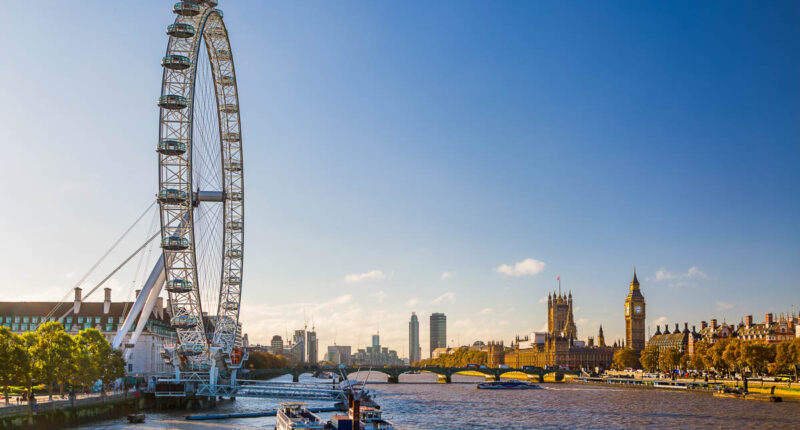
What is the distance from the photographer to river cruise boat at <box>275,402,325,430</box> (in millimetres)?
65188

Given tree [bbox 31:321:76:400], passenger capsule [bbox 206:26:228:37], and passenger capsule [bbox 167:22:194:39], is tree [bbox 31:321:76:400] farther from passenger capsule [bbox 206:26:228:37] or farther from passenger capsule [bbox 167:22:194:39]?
passenger capsule [bbox 206:26:228:37]

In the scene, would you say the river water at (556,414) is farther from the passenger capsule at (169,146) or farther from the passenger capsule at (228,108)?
the passenger capsule at (228,108)

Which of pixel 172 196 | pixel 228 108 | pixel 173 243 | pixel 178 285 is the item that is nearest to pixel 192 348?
pixel 178 285

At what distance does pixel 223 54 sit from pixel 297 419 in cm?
5212

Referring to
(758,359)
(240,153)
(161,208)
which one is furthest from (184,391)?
(758,359)

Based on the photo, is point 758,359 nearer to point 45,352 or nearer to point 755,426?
point 755,426

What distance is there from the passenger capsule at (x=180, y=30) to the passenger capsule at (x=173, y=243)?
23.1 metres

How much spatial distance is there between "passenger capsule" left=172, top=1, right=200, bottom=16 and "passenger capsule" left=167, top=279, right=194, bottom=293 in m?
31.4

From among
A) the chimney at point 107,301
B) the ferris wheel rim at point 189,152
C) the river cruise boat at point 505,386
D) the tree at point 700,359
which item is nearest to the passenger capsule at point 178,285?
the ferris wheel rim at point 189,152

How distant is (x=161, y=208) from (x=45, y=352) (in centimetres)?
2237

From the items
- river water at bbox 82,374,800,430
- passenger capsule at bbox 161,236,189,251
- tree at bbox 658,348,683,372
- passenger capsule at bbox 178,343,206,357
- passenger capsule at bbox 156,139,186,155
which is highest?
passenger capsule at bbox 156,139,186,155

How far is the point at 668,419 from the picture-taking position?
297 ft

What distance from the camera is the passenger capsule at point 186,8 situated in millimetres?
87375

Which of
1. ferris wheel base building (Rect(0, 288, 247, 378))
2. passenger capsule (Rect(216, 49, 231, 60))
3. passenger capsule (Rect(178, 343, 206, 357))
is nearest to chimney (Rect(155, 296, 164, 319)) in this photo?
ferris wheel base building (Rect(0, 288, 247, 378))
